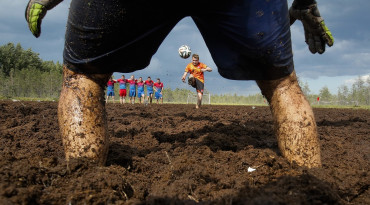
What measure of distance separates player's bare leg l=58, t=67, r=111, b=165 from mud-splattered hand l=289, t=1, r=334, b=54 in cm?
152

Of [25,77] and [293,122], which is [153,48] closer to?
[293,122]

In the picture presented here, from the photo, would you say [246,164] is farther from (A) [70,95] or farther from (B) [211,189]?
(A) [70,95]

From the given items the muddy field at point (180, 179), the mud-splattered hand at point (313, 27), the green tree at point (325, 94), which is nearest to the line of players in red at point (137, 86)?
the muddy field at point (180, 179)

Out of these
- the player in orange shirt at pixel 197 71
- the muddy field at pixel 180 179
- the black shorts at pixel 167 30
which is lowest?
the muddy field at pixel 180 179

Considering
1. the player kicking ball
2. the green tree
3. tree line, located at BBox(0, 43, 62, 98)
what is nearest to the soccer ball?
the player kicking ball

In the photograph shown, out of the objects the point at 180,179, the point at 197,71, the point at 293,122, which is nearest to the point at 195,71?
the point at 197,71

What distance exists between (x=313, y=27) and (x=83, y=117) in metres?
1.79

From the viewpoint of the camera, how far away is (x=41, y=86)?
51.8 metres

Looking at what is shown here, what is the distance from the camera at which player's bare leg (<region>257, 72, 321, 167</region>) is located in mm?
1943

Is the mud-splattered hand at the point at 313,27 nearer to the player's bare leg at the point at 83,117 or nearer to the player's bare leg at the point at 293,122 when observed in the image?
the player's bare leg at the point at 293,122

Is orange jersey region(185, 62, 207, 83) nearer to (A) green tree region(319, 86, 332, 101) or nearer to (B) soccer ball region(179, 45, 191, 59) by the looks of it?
(B) soccer ball region(179, 45, 191, 59)

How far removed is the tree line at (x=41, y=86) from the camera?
162ft

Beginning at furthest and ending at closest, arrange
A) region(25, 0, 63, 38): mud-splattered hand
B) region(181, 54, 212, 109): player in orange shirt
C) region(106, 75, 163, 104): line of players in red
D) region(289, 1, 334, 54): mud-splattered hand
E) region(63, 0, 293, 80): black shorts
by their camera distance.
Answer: region(106, 75, 163, 104): line of players in red, region(181, 54, 212, 109): player in orange shirt, region(289, 1, 334, 54): mud-splattered hand, region(25, 0, 63, 38): mud-splattered hand, region(63, 0, 293, 80): black shorts

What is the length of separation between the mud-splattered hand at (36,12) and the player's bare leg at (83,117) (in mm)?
317
